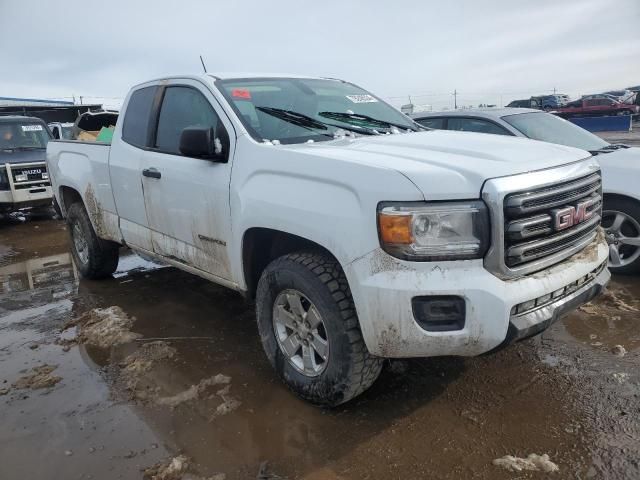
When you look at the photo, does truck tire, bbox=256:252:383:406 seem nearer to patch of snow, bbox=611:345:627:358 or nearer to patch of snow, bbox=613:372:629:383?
patch of snow, bbox=613:372:629:383

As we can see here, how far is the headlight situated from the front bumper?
0.05 meters

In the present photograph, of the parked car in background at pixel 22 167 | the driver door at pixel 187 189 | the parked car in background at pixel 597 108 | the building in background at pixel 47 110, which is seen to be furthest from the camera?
the parked car in background at pixel 597 108

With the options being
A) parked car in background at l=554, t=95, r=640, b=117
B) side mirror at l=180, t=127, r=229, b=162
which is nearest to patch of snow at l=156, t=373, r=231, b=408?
side mirror at l=180, t=127, r=229, b=162

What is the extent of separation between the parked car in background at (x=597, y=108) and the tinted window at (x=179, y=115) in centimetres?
3099

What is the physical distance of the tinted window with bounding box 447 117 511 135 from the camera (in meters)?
5.54

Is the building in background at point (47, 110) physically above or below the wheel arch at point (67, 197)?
above

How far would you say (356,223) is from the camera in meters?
2.47

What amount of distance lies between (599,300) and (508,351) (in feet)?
4.51

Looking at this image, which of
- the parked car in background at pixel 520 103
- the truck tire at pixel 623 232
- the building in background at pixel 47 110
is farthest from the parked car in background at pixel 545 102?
the truck tire at pixel 623 232

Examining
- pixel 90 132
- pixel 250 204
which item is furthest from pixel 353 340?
pixel 90 132

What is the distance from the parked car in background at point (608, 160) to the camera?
4.61m

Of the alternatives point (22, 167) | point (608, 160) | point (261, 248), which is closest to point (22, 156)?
point (22, 167)

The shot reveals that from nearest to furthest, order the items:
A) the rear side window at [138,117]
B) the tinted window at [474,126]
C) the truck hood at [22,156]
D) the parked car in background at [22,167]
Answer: the rear side window at [138,117], the tinted window at [474,126], the parked car in background at [22,167], the truck hood at [22,156]

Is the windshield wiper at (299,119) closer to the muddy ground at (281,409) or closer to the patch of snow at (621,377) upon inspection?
the muddy ground at (281,409)
